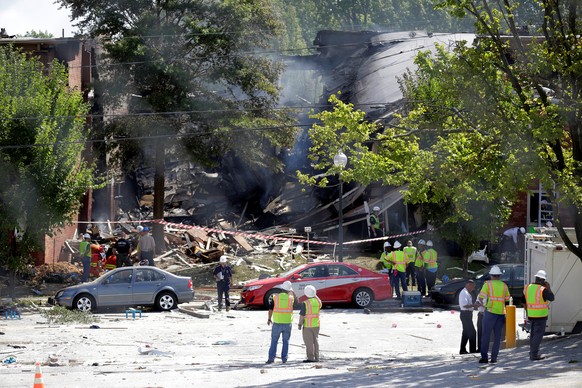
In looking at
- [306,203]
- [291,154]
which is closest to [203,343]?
[306,203]

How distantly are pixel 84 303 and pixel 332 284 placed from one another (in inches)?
265

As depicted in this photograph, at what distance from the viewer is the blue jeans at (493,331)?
16.4 meters

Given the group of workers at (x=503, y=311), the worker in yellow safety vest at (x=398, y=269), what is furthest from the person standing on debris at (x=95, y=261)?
the group of workers at (x=503, y=311)

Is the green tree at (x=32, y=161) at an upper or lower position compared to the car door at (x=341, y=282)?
upper

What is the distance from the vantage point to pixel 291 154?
46.9m

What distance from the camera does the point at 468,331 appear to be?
18.2 metres

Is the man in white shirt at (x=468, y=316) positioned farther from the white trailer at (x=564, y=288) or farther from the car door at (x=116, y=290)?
the car door at (x=116, y=290)

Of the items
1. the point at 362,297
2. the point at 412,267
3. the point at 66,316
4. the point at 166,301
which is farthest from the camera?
the point at 412,267

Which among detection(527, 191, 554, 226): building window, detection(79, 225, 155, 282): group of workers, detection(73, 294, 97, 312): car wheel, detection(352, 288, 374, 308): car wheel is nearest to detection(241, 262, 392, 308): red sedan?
detection(352, 288, 374, 308): car wheel

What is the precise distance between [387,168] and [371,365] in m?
5.02

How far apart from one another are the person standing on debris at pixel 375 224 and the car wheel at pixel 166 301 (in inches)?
569

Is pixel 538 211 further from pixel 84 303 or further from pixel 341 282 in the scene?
pixel 84 303

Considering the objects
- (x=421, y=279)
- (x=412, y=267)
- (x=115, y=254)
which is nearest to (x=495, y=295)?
(x=421, y=279)

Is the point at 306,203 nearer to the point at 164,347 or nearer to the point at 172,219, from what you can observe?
the point at 172,219
